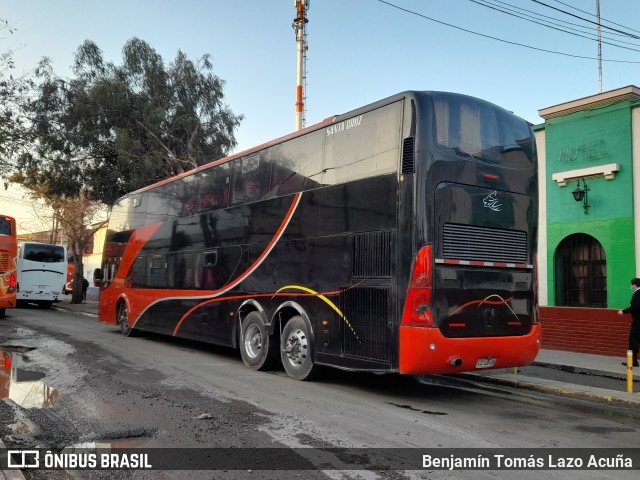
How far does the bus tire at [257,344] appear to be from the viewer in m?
9.37

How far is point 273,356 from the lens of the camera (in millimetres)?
9406

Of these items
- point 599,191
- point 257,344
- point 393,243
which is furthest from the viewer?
point 599,191

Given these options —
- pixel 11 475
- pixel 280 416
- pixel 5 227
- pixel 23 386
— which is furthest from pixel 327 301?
pixel 5 227

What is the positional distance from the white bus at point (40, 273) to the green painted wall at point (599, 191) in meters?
23.9

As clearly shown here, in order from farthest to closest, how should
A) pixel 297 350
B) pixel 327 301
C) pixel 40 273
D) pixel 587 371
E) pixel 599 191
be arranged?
Answer: pixel 40 273 < pixel 599 191 < pixel 587 371 < pixel 297 350 < pixel 327 301

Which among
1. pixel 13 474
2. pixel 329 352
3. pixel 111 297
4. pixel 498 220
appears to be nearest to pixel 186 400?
pixel 329 352

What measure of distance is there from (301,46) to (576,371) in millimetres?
12753

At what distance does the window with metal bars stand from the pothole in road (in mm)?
12212

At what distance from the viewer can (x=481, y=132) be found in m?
7.46

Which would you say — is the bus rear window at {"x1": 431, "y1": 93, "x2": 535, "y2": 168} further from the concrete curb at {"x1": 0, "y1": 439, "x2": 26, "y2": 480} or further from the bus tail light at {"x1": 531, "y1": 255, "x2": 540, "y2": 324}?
the concrete curb at {"x1": 0, "y1": 439, "x2": 26, "y2": 480}

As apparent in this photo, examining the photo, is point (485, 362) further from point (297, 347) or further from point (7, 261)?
point (7, 261)

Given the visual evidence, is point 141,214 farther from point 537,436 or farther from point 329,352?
point 537,436

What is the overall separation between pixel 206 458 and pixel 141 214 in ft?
35.4

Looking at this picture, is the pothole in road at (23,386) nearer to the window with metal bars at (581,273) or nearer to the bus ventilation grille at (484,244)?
the bus ventilation grille at (484,244)
